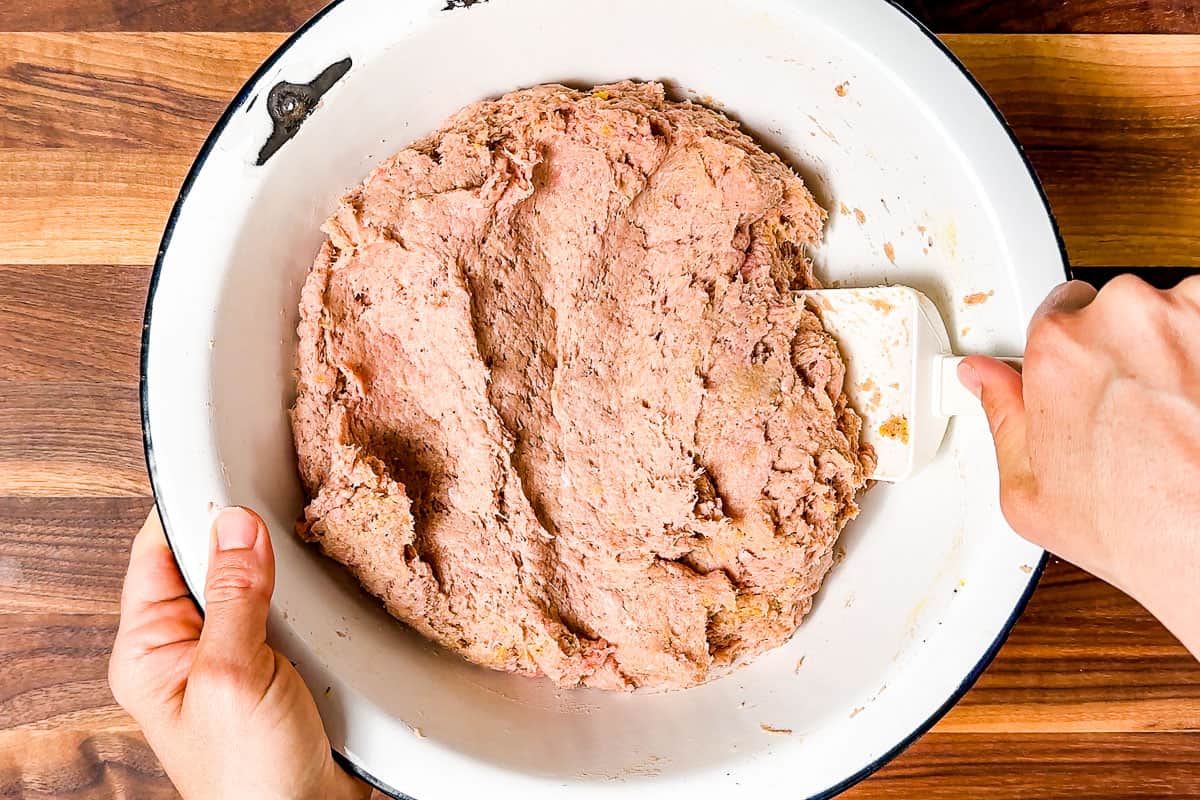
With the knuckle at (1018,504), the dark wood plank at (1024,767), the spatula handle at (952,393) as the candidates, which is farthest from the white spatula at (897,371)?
the dark wood plank at (1024,767)

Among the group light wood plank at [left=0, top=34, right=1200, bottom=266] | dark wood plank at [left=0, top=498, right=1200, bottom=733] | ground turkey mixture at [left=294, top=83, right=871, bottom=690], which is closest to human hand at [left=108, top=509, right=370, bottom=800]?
ground turkey mixture at [left=294, top=83, right=871, bottom=690]

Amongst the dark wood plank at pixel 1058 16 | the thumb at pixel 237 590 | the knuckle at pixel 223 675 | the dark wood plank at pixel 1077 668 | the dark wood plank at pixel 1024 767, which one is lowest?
the dark wood plank at pixel 1024 767

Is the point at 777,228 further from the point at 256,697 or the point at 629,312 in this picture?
the point at 256,697

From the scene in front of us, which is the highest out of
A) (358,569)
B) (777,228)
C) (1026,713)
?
(777,228)

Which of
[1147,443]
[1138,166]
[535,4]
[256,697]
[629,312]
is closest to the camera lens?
[1147,443]

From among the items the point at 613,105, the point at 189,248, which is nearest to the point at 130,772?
the point at 189,248

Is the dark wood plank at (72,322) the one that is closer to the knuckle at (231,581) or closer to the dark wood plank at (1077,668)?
the knuckle at (231,581)

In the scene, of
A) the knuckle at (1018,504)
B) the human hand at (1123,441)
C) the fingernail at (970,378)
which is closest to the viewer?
the human hand at (1123,441)
